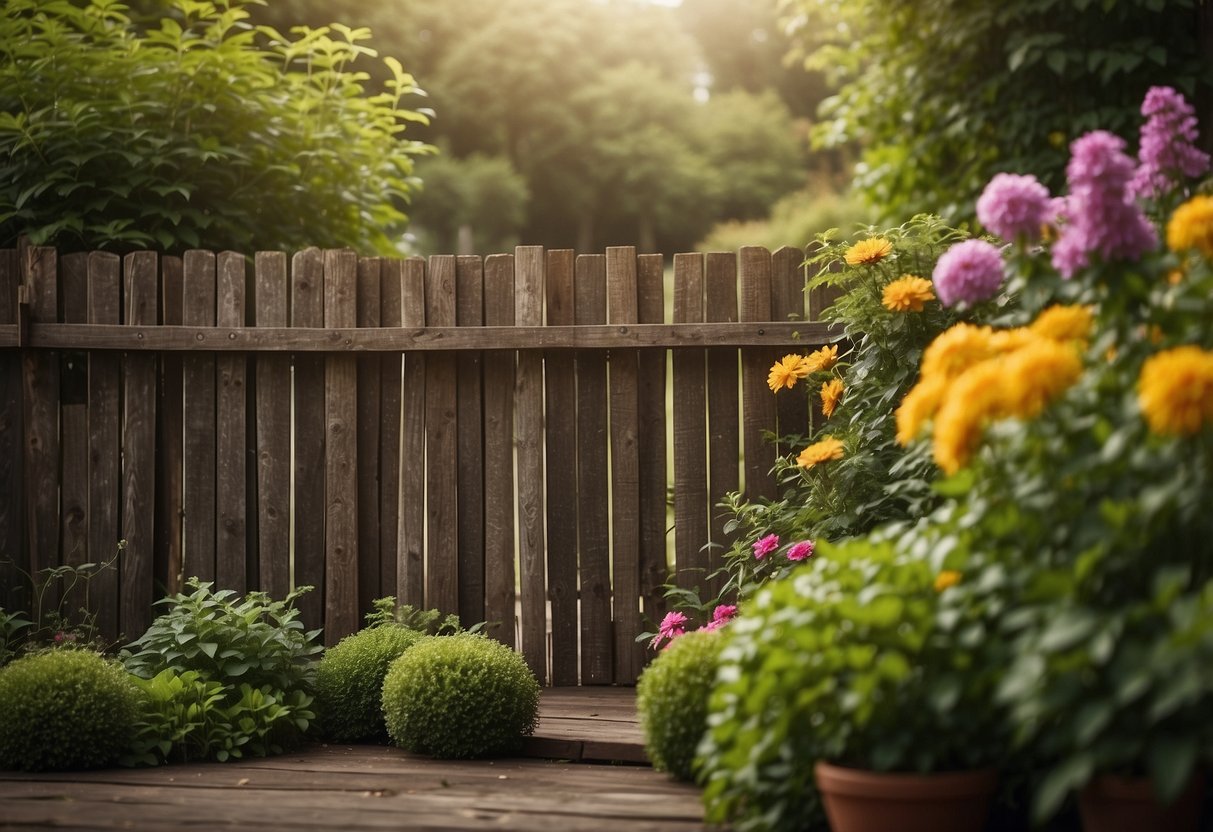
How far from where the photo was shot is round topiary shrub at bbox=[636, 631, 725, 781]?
286cm

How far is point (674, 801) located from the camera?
275 cm

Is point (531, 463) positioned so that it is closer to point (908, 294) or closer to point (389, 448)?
point (389, 448)

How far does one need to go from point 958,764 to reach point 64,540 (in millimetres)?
3735

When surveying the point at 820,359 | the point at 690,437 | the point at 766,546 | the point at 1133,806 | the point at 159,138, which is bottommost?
the point at 1133,806

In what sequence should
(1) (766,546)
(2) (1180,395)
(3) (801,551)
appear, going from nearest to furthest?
(2) (1180,395) < (3) (801,551) < (1) (766,546)

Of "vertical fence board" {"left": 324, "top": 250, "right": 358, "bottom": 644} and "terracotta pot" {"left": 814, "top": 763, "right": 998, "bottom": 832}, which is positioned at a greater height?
"vertical fence board" {"left": 324, "top": 250, "right": 358, "bottom": 644}

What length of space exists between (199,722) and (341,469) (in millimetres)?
1249

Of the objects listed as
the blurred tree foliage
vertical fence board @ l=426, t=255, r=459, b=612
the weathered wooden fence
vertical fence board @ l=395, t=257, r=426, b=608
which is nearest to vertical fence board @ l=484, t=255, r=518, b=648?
the weathered wooden fence

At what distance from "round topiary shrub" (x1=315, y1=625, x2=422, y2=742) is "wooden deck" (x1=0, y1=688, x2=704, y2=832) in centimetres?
12

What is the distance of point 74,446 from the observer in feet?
14.4

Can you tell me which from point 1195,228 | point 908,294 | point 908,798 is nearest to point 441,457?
point 908,294

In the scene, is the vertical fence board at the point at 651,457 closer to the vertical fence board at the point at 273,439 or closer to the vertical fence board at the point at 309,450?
the vertical fence board at the point at 309,450

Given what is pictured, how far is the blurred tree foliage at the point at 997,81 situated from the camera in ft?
16.5

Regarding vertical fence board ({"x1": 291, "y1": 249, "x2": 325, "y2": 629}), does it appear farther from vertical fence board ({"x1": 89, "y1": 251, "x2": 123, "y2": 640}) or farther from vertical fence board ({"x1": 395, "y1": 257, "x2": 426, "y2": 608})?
vertical fence board ({"x1": 89, "y1": 251, "x2": 123, "y2": 640})
